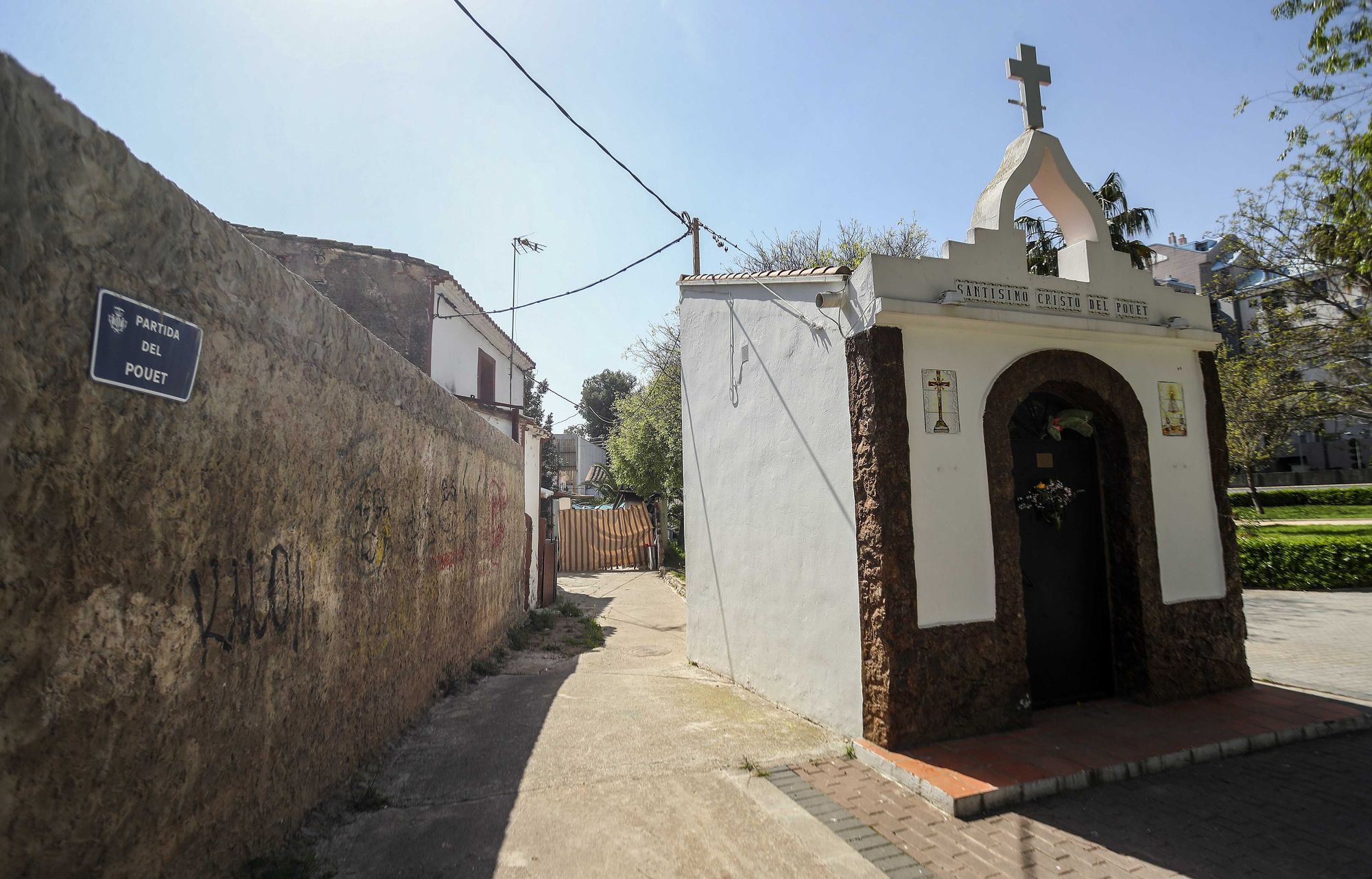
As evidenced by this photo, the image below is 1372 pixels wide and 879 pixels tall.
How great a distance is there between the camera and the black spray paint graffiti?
9.05ft

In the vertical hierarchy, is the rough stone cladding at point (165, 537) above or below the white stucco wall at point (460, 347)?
below

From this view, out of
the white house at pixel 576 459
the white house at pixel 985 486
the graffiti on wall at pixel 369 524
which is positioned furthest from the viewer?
the white house at pixel 576 459

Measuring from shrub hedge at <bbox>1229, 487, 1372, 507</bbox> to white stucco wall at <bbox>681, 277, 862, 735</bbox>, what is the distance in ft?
91.0

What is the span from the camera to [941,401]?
17.7 ft

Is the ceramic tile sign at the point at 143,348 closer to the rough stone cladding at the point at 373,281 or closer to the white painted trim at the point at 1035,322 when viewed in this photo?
the white painted trim at the point at 1035,322

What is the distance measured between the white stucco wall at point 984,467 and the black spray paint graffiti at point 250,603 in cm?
401

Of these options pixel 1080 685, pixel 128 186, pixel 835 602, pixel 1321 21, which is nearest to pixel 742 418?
pixel 835 602

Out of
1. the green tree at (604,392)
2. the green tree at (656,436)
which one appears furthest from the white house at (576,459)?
the green tree at (656,436)

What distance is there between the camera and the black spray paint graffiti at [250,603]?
2758mm

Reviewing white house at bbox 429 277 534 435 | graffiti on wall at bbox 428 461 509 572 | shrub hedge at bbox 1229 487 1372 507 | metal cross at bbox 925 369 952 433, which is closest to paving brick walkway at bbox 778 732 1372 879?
metal cross at bbox 925 369 952 433

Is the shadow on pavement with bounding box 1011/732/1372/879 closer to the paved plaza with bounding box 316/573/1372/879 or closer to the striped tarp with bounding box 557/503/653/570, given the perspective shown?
the paved plaza with bounding box 316/573/1372/879

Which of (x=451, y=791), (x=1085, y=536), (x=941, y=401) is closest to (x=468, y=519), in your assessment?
(x=451, y=791)

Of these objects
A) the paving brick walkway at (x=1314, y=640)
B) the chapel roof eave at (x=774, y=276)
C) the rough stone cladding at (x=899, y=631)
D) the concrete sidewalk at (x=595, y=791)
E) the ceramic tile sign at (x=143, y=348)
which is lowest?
the concrete sidewalk at (x=595, y=791)

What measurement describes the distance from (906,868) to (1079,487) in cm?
402
